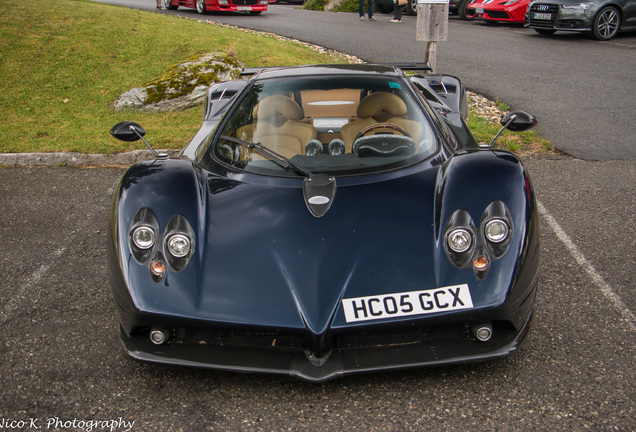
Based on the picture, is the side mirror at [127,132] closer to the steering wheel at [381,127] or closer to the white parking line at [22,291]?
the white parking line at [22,291]

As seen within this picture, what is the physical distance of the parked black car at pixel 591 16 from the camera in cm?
1236

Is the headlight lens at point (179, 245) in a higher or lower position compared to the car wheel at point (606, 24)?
higher

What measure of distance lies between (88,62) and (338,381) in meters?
8.62

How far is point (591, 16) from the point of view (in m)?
12.4

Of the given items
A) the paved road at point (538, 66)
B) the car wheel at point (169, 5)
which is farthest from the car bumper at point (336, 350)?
the car wheel at point (169, 5)

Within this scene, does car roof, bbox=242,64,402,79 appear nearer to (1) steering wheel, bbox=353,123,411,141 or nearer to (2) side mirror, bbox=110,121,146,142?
(1) steering wheel, bbox=353,123,411,141

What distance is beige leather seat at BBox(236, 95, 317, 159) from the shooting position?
3648 mm

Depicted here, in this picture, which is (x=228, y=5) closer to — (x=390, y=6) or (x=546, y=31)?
(x=390, y=6)

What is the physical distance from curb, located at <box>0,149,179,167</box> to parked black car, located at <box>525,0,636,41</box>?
9.59m

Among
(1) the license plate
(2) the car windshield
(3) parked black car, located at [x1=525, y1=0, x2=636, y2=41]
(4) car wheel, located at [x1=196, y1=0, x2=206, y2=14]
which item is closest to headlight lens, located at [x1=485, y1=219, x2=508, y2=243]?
(2) the car windshield

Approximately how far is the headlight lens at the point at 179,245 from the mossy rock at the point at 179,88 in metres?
5.61

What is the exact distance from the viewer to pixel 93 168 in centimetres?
634

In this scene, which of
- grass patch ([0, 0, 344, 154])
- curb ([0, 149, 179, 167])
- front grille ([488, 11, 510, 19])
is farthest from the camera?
front grille ([488, 11, 510, 19])

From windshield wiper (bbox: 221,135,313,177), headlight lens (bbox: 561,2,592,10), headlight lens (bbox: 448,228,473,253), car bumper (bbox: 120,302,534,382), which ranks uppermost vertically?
windshield wiper (bbox: 221,135,313,177)
